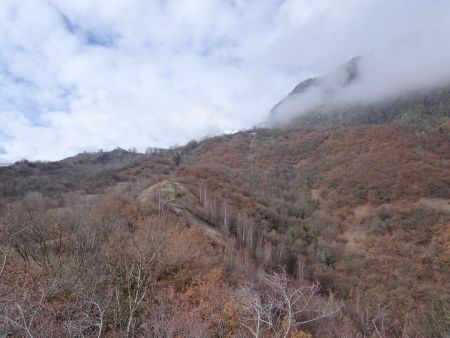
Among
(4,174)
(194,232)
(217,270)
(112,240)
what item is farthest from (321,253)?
(4,174)

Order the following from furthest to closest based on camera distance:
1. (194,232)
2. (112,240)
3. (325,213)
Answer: (325,213), (194,232), (112,240)

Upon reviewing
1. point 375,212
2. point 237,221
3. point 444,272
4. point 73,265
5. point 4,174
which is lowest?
point 444,272

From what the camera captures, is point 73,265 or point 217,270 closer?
point 73,265

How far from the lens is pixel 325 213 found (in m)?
105

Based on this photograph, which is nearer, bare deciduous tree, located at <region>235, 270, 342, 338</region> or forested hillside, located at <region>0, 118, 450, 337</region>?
bare deciduous tree, located at <region>235, 270, 342, 338</region>

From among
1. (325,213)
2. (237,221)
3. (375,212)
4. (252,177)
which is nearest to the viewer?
(237,221)

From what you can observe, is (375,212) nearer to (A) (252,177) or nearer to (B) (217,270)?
(A) (252,177)

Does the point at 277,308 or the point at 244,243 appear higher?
the point at 277,308

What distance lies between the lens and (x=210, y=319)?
26.3 m

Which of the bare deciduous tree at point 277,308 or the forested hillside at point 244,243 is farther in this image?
the forested hillside at point 244,243

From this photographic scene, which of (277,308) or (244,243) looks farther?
(244,243)

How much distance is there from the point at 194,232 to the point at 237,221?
23924 mm

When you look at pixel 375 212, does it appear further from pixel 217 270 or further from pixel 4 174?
pixel 4 174

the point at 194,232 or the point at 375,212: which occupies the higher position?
the point at 194,232
